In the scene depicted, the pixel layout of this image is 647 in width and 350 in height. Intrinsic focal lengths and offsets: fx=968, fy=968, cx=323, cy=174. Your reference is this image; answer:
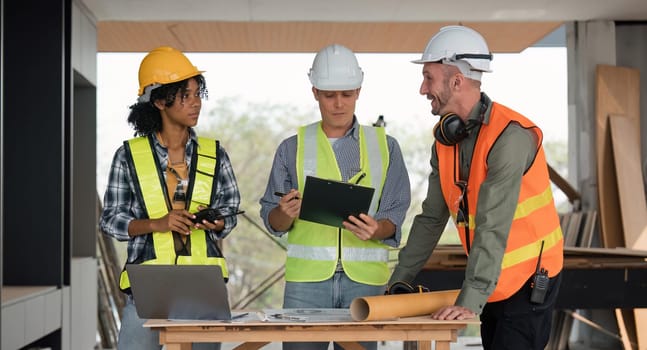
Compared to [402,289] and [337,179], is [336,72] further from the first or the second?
[402,289]

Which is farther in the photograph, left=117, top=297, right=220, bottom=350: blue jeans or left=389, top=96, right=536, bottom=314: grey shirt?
left=117, top=297, right=220, bottom=350: blue jeans

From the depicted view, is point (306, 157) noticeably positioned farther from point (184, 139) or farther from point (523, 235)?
point (523, 235)

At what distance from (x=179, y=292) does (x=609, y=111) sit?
6.29 metres

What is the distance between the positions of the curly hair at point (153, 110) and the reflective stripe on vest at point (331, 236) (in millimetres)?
552

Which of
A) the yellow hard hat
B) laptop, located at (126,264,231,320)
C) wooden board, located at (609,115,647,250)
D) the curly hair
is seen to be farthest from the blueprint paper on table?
wooden board, located at (609,115,647,250)

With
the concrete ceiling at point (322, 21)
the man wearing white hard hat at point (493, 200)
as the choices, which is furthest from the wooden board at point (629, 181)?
the man wearing white hard hat at point (493, 200)

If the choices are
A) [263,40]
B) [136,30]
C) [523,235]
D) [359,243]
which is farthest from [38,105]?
[523,235]

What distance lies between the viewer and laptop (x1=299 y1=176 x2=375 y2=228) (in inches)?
132

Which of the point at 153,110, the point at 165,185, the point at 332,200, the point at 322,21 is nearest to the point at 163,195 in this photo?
the point at 165,185

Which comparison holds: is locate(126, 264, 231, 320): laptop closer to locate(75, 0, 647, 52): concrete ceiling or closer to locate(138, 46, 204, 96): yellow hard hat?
locate(138, 46, 204, 96): yellow hard hat

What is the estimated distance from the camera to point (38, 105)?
6.78 m

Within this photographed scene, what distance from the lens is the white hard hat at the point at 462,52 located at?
323 cm

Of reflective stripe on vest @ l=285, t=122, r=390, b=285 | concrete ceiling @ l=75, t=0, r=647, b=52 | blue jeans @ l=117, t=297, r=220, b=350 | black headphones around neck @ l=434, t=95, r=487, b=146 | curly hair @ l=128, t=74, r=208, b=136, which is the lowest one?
blue jeans @ l=117, t=297, r=220, b=350

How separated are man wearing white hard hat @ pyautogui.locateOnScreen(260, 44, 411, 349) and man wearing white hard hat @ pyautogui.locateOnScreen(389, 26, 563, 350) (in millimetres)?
395
